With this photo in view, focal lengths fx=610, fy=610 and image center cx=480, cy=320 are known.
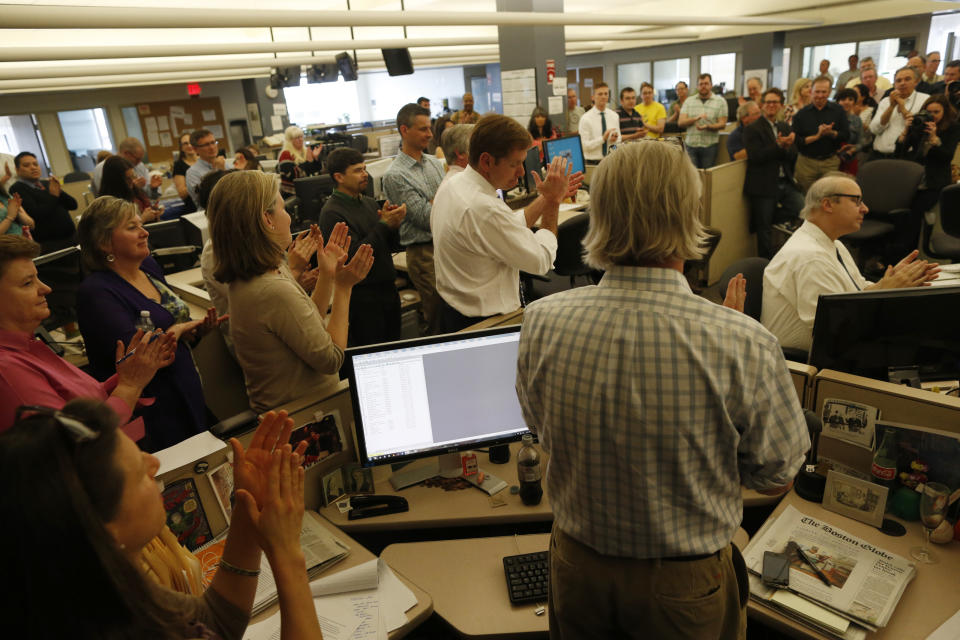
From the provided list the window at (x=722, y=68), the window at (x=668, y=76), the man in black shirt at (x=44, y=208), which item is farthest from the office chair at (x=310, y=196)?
the window at (x=668, y=76)

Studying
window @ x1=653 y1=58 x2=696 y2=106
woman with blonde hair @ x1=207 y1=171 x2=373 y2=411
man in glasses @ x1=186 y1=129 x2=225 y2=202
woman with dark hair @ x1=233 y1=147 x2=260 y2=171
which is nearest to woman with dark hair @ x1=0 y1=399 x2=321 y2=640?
woman with blonde hair @ x1=207 y1=171 x2=373 y2=411

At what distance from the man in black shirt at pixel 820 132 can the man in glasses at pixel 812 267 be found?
3540mm

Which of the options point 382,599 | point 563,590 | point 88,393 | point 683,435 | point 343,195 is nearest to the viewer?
point 683,435

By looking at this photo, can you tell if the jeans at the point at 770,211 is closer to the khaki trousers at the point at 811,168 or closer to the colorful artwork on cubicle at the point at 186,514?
the khaki trousers at the point at 811,168

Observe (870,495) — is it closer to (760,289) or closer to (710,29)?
(760,289)

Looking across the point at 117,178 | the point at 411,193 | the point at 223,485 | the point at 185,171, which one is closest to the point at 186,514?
the point at 223,485

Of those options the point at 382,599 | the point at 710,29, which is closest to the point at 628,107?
the point at 710,29

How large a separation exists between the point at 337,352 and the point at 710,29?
1329 centimetres

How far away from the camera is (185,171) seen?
5945mm

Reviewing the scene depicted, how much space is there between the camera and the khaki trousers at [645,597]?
107 cm

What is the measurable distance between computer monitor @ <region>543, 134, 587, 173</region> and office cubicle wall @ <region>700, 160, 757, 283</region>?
1.08 m

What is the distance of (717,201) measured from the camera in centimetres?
483

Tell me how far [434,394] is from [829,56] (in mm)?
14074

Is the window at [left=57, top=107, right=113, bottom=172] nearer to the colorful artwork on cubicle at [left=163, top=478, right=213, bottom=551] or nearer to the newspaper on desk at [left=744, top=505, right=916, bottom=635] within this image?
the colorful artwork on cubicle at [left=163, top=478, right=213, bottom=551]
